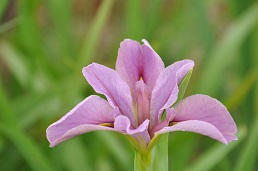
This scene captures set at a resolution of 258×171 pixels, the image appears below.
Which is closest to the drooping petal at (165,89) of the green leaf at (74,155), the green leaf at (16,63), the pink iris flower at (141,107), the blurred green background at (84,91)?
the pink iris flower at (141,107)

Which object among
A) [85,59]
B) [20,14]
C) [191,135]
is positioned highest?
[20,14]

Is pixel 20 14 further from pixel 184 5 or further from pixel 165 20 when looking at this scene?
pixel 165 20

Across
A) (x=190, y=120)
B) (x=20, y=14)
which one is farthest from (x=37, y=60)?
(x=190, y=120)

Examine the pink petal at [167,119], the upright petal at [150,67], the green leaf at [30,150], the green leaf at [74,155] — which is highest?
the upright petal at [150,67]

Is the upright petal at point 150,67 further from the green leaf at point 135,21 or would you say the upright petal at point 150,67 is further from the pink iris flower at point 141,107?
the green leaf at point 135,21

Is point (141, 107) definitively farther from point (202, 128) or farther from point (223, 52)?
point (223, 52)
